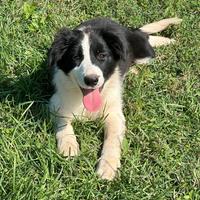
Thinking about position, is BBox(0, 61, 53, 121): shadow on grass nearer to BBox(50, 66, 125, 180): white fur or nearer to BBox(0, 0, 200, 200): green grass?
BBox(0, 0, 200, 200): green grass

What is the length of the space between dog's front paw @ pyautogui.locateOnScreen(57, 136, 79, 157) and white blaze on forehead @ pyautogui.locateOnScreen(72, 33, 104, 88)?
455 mm

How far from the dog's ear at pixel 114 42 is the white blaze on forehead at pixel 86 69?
0.60 feet

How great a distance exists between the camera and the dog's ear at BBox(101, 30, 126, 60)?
4.70m

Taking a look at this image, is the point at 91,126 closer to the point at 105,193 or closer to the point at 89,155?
the point at 89,155

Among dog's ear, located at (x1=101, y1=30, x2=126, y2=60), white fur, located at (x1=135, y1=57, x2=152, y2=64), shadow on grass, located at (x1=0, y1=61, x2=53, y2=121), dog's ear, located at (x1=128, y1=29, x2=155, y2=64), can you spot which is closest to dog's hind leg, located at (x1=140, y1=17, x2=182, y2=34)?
dog's ear, located at (x1=128, y1=29, x2=155, y2=64)

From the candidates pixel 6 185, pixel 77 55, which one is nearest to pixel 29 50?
pixel 77 55

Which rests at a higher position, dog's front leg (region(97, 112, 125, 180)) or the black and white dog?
the black and white dog

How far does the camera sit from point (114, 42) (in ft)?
15.4

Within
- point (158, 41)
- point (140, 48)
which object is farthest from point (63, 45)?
point (158, 41)

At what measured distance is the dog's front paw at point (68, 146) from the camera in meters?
4.34

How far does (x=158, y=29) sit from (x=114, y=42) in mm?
1632

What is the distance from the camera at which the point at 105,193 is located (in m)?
4.02

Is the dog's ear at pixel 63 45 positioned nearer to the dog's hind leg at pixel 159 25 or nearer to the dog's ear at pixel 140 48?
the dog's ear at pixel 140 48

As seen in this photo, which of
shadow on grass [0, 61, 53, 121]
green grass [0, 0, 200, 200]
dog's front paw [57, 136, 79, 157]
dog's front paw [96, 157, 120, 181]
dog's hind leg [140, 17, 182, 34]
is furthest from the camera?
dog's hind leg [140, 17, 182, 34]
